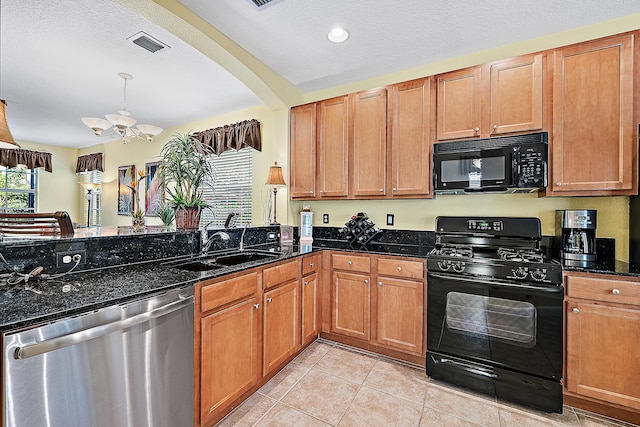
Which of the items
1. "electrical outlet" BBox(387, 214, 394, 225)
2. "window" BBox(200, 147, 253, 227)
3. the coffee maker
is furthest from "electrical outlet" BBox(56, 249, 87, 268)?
the coffee maker

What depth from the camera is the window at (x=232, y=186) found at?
3873 mm

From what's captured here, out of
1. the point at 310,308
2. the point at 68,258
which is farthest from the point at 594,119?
the point at 68,258

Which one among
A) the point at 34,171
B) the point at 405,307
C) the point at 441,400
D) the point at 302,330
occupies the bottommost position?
the point at 441,400

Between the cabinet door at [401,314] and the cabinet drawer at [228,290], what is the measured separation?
1.11 meters

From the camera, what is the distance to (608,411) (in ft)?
5.94

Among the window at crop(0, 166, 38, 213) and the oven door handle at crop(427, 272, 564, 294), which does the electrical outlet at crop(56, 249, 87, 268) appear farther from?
the window at crop(0, 166, 38, 213)

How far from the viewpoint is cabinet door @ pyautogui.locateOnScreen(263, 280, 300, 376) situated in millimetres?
2057

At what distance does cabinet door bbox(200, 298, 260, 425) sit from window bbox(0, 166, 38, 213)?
23.7 ft

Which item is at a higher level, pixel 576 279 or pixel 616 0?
pixel 616 0

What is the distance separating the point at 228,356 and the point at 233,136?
111 inches

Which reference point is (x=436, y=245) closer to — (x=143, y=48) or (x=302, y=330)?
(x=302, y=330)

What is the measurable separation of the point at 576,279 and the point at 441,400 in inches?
45.8

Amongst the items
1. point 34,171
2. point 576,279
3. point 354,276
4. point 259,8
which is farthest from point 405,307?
point 34,171

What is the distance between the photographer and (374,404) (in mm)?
1938
